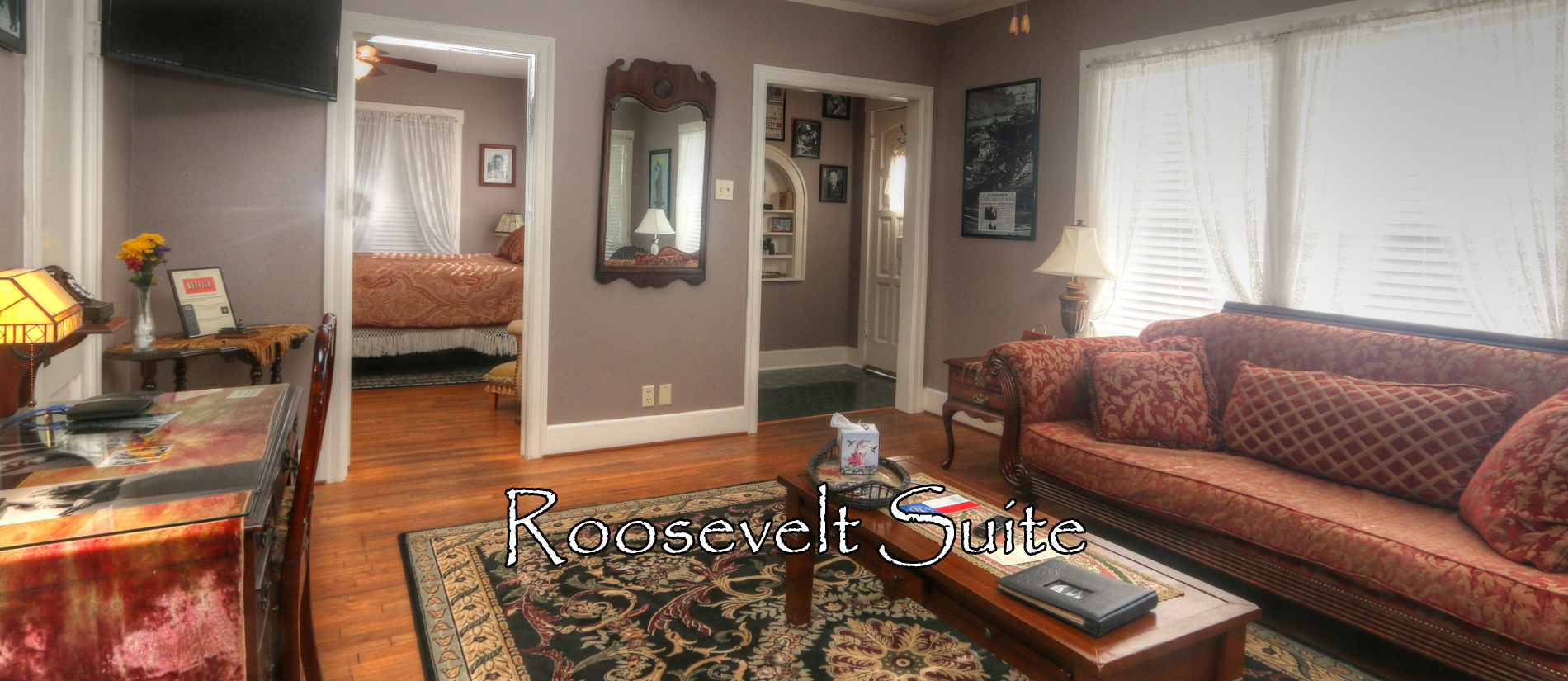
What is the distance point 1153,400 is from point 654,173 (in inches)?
102

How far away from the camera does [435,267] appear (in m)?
Answer: 6.59

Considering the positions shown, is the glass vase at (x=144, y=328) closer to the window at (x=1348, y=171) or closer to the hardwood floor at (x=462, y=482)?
the hardwood floor at (x=462, y=482)

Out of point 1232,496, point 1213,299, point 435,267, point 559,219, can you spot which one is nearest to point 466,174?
point 435,267

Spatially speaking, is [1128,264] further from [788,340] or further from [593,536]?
[788,340]

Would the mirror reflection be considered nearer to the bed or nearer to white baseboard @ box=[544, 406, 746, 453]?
white baseboard @ box=[544, 406, 746, 453]

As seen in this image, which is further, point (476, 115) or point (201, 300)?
point (476, 115)

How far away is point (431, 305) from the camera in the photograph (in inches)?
252

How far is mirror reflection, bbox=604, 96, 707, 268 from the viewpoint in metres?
4.42

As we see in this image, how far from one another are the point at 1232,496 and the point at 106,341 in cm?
383

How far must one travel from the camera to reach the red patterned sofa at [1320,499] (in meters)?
2.09

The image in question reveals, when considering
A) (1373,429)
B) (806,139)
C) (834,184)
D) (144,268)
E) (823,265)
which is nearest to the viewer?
(1373,429)

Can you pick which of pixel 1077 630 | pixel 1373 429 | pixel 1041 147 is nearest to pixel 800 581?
pixel 1077 630

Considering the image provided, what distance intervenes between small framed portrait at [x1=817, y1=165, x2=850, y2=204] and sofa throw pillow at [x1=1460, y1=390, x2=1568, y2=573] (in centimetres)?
523

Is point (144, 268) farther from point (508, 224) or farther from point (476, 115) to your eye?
point (476, 115)
